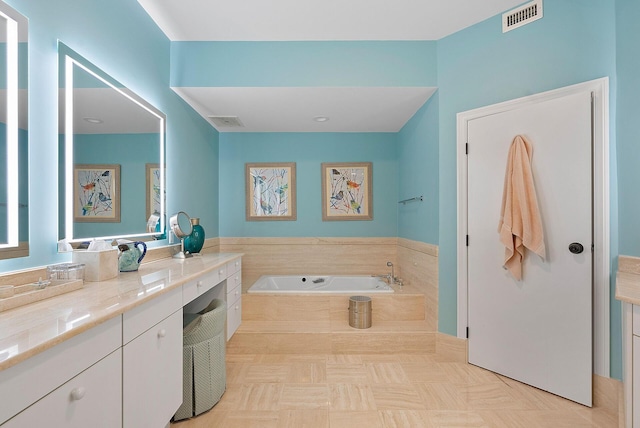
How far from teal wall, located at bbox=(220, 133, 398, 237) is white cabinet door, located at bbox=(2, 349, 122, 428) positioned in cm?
278

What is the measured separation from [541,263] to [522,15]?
1.71m

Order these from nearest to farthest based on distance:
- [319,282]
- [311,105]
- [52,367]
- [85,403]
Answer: [52,367]
[85,403]
[311,105]
[319,282]

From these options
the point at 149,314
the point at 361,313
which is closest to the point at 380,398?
the point at 361,313

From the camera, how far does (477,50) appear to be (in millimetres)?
2369

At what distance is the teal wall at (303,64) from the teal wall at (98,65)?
30cm

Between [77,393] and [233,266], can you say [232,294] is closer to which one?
[233,266]

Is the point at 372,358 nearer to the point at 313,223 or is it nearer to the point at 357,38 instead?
the point at 313,223

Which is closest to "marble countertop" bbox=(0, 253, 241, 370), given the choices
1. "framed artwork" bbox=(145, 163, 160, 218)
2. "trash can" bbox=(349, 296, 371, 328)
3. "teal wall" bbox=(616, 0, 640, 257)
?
"framed artwork" bbox=(145, 163, 160, 218)

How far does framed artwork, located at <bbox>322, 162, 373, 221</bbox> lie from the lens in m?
3.81

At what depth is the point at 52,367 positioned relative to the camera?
2.60 ft

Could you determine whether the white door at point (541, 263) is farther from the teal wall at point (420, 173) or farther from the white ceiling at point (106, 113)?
the white ceiling at point (106, 113)

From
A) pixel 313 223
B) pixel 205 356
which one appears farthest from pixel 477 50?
pixel 205 356

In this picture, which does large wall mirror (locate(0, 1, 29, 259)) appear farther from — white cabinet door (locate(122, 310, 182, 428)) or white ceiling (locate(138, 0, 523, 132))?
white ceiling (locate(138, 0, 523, 132))

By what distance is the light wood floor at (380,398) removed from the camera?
1776 mm
